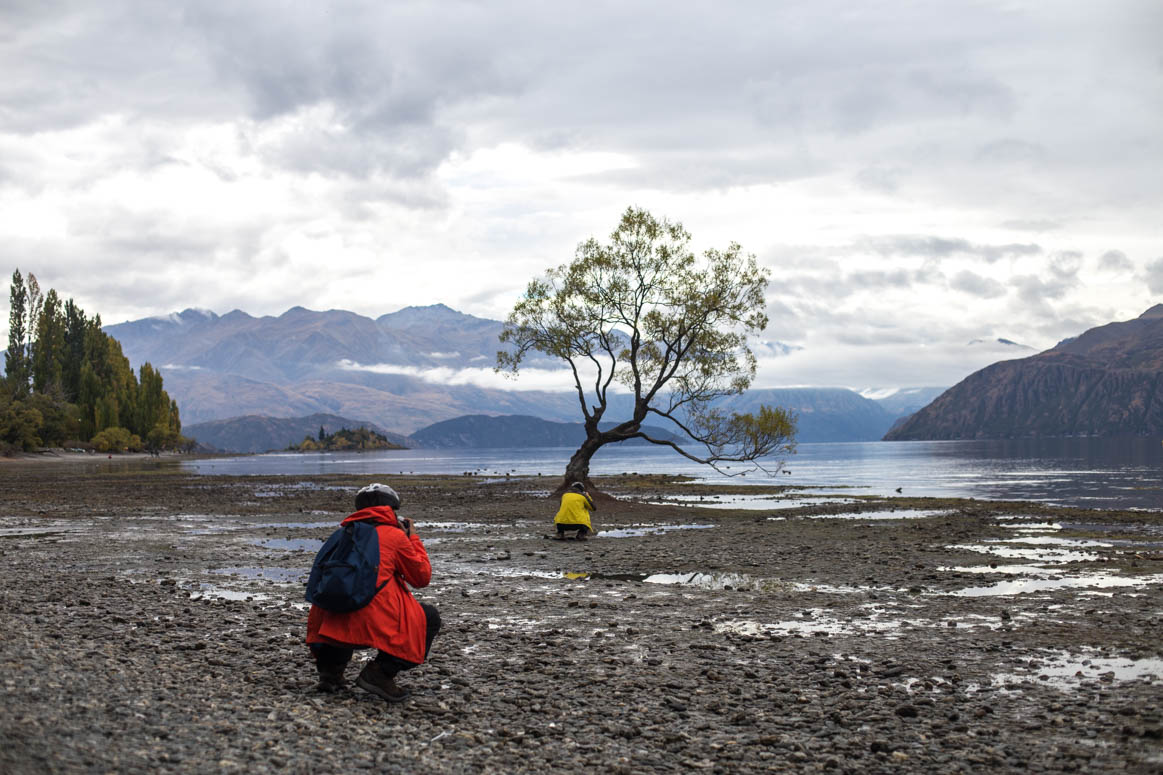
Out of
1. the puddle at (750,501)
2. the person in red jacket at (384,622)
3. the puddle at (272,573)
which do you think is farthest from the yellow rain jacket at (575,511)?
the puddle at (750,501)

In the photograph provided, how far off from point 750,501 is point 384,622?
165 feet

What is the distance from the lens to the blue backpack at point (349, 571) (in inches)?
392

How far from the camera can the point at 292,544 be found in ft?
95.6

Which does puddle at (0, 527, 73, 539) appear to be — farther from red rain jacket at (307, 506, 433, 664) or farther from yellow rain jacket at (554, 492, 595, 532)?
red rain jacket at (307, 506, 433, 664)

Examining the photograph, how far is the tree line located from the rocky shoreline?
449ft

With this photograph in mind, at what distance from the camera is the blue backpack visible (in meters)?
9.95

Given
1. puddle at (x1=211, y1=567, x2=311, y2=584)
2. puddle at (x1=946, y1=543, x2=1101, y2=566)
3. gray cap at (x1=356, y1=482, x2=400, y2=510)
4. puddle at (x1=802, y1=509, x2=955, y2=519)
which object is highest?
gray cap at (x1=356, y1=482, x2=400, y2=510)

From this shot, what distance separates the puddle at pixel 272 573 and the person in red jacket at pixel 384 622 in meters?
10.0

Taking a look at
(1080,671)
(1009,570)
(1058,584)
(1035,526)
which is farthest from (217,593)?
(1035,526)

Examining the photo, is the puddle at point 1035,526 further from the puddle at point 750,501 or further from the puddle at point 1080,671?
the puddle at point 1080,671

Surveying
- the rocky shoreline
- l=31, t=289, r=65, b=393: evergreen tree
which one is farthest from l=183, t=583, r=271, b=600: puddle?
l=31, t=289, r=65, b=393: evergreen tree

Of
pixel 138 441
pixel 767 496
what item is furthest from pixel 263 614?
pixel 138 441

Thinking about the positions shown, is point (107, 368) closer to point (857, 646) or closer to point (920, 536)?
point (920, 536)

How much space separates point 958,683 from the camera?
444 inches
